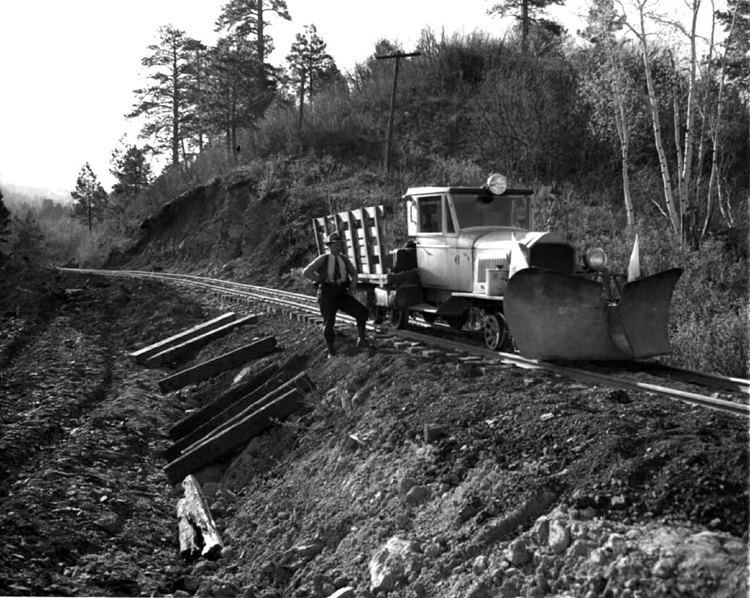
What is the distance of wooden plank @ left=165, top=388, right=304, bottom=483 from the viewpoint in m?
8.93

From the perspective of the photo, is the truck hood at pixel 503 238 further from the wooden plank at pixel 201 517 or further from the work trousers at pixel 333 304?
the wooden plank at pixel 201 517

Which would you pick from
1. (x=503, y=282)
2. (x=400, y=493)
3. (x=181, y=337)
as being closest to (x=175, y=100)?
(x=181, y=337)

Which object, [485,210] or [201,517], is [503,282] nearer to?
[485,210]

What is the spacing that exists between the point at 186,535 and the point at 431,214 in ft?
20.6

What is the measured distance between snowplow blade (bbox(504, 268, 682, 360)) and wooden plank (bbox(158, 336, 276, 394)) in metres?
5.10

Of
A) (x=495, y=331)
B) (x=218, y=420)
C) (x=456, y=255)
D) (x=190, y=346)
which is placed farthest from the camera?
(x=190, y=346)

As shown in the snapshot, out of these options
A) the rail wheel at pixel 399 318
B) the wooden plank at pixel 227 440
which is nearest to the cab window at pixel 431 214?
the rail wheel at pixel 399 318

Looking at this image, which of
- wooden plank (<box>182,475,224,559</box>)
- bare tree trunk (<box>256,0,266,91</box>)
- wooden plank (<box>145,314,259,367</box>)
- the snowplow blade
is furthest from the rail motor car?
bare tree trunk (<box>256,0,266,91</box>)

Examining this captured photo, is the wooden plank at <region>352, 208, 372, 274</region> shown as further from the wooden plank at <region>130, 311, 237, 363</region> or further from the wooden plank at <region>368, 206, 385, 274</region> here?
the wooden plank at <region>130, 311, 237, 363</region>

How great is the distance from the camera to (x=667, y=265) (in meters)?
18.6

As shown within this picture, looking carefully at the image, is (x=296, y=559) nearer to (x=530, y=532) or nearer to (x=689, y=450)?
(x=530, y=532)

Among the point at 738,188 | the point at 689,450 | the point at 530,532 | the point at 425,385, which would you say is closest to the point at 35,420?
the point at 425,385

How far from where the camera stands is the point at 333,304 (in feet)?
34.8

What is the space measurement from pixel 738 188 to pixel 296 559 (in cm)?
2883
